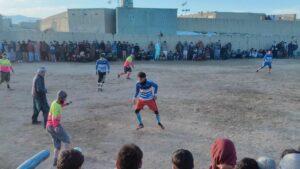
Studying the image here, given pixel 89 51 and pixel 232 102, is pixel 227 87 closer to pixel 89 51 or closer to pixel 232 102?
pixel 232 102

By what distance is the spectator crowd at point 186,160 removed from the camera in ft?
13.5

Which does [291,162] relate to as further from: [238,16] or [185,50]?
[238,16]

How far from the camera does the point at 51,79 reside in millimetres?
21000

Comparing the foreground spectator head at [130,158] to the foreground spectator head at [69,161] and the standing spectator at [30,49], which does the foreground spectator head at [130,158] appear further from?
the standing spectator at [30,49]

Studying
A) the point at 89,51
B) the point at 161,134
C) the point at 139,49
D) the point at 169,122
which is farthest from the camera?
the point at 139,49

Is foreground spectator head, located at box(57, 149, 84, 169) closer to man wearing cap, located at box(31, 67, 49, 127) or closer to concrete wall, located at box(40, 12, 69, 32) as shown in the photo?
man wearing cap, located at box(31, 67, 49, 127)

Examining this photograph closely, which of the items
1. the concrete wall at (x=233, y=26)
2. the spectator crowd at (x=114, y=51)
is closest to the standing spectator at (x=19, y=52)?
the spectator crowd at (x=114, y=51)

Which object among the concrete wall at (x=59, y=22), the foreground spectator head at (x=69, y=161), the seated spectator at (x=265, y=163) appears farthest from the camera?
the concrete wall at (x=59, y=22)

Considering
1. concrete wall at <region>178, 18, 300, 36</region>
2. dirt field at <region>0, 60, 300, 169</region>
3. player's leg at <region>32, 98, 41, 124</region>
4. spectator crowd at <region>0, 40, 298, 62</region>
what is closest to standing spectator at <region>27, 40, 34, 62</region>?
spectator crowd at <region>0, 40, 298, 62</region>

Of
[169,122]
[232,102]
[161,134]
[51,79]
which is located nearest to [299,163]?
[161,134]

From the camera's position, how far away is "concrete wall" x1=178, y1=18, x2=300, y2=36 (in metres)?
42.1

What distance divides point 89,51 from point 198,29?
15.3 meters

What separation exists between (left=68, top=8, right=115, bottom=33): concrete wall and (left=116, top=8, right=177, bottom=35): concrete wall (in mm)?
1126

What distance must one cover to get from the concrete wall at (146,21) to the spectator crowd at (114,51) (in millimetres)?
3620
